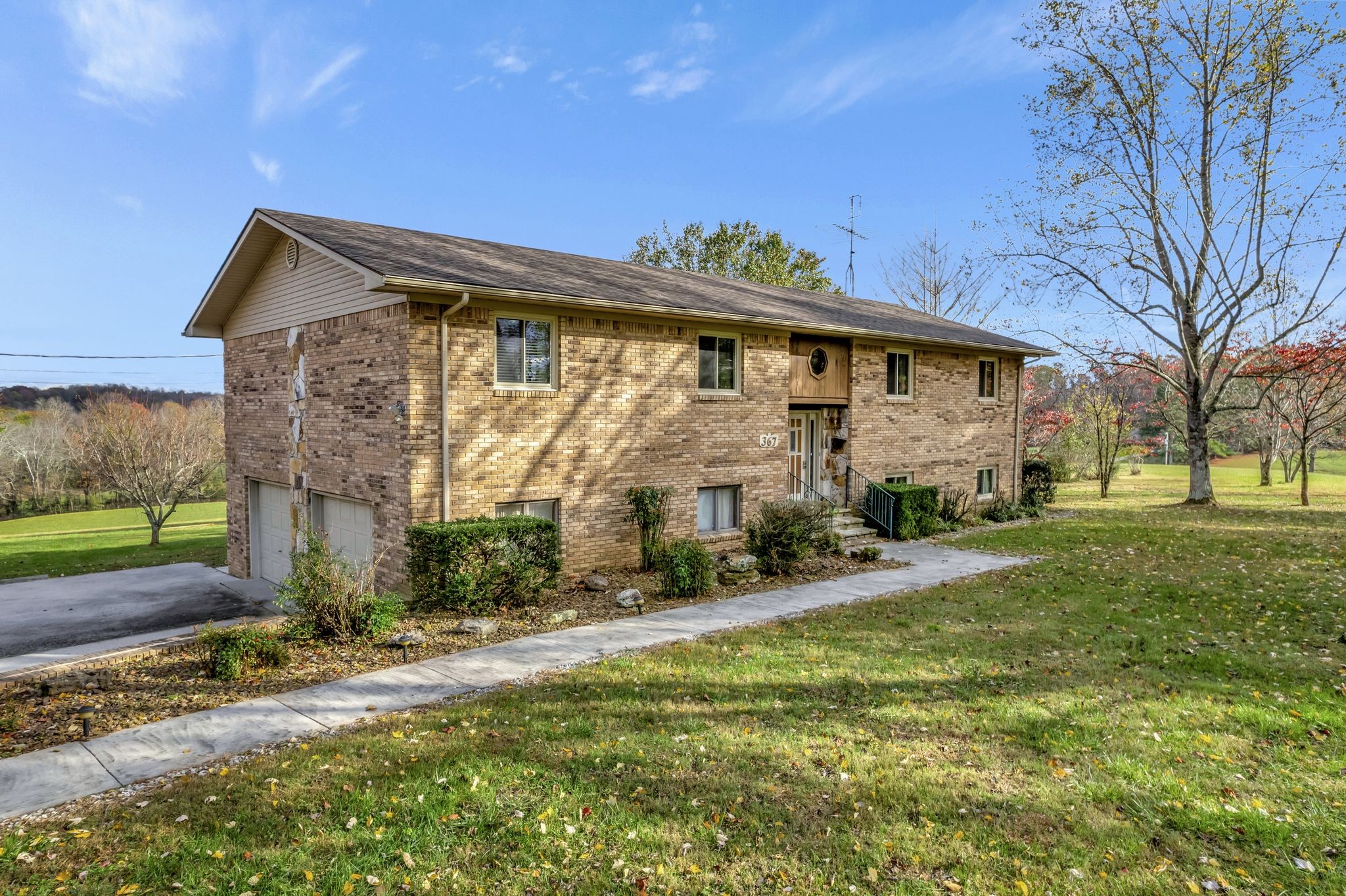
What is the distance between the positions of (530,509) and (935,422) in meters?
12.0

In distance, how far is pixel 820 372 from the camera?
15.9 m

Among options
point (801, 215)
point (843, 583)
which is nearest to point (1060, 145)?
point (801, 215)

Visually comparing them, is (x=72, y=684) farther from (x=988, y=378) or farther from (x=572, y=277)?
(x=988, y=378)

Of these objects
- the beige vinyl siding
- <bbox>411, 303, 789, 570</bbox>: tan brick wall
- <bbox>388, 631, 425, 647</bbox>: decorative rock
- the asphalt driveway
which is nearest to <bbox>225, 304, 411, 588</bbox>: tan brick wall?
the beige vinyl siding

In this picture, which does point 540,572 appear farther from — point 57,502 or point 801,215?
point 57,502

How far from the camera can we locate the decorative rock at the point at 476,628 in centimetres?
→ 848

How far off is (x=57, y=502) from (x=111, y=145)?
2230 centimetres

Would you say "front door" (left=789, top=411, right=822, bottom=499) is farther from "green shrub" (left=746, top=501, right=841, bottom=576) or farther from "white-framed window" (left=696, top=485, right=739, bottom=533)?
"green shrub" (left=746, top=501, right=841, bottom=576)

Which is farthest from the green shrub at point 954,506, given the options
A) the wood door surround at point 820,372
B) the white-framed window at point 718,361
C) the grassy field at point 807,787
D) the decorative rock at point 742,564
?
the grassy field at point 807,787

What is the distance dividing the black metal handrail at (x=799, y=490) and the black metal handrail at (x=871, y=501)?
58 cm

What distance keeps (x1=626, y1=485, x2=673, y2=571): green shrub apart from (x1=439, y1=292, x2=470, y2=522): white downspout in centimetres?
327

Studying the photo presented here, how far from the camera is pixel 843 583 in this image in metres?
11.4

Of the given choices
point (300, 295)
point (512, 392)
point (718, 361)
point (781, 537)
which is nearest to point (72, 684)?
point (512, 392)

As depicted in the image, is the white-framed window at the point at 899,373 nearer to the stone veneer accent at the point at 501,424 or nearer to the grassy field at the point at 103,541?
the stone veneer accent at the point at 501,424
